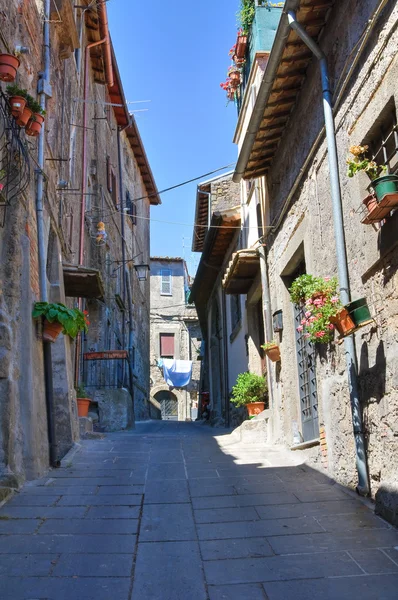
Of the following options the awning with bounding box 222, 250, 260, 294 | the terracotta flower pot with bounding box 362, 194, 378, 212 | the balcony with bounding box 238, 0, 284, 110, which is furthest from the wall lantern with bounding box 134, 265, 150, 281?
the terracotta flower pot with bounding box 362, 194, 378, 212

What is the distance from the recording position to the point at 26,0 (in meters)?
7.70

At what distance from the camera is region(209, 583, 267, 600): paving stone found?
3100mm

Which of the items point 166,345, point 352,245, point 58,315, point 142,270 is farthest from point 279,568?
point 166,345

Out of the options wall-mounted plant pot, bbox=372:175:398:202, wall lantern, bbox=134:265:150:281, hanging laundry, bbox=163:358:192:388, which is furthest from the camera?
hanging laundry, bbox=163:358:192:388

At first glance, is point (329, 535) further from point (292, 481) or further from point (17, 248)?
point (17, 248)

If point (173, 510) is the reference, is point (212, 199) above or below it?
above

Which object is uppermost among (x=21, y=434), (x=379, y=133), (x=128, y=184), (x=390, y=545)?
(x=128, y=184)

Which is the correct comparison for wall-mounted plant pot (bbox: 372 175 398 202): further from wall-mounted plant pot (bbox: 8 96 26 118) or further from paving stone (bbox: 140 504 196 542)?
wall-mounted plant pot (bbox: 8 96 26 118)

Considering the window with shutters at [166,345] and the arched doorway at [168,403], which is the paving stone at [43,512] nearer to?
the arched doorway at [168,403]

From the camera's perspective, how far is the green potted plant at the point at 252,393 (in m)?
10.4

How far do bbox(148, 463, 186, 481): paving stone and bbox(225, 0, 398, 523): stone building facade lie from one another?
1.52 meters

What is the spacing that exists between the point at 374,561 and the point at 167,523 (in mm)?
1604

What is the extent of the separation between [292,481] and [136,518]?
1882mm

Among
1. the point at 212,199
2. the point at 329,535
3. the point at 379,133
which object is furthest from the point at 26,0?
the point at 212,199
